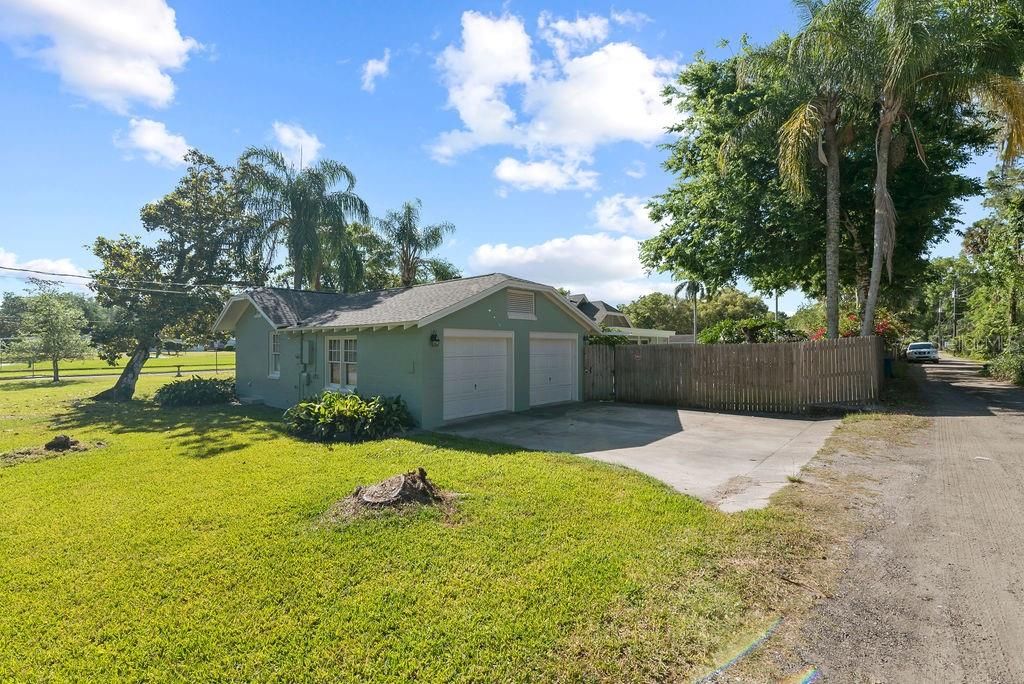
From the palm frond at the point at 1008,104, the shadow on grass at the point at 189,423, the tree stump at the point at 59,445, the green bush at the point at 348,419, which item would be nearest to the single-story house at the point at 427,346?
the green bush at the point at 348,419

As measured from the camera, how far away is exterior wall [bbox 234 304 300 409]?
14.4 m

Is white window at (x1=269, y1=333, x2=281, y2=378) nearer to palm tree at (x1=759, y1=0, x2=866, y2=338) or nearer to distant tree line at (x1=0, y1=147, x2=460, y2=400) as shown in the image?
distant tree line at (x1=0, y1=147, x2=460, y2=400)

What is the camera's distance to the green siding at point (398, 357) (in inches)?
419

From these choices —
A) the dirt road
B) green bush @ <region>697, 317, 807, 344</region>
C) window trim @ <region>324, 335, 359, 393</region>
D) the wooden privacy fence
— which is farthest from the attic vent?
the dirt road

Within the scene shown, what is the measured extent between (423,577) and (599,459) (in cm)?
447

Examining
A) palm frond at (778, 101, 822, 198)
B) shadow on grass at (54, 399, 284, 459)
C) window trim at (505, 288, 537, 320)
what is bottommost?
shadow on grass at (54, 399, 284, 459)

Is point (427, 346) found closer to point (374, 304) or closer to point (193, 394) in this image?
point (374, 304)

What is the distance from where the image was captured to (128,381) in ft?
58.8

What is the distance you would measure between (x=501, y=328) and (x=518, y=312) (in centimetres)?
83

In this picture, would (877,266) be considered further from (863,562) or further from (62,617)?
(62,617)

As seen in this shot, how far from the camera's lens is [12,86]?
10.1 meters

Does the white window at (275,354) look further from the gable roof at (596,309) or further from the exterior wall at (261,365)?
the gable roof at (596,309)

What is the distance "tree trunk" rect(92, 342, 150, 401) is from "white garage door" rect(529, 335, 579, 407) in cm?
1506

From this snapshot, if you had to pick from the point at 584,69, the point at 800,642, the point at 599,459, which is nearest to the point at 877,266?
the point at 584,69
